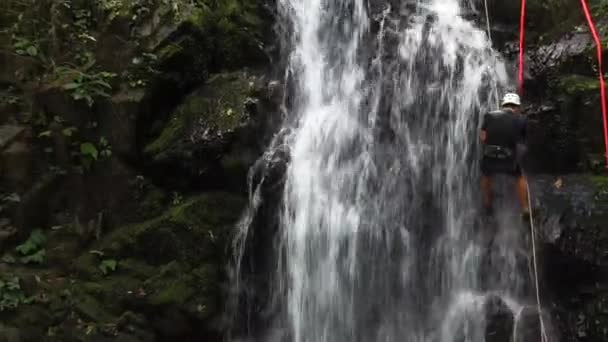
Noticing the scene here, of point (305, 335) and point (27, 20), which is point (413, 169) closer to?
point (305, 335)

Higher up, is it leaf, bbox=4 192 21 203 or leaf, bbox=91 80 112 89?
leaf, bbox=91 80 112 89

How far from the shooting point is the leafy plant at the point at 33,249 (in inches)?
286

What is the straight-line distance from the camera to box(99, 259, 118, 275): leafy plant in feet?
24.3

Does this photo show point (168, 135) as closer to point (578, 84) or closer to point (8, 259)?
point (8, 259)

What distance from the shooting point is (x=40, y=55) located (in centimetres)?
843

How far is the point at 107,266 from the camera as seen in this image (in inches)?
292

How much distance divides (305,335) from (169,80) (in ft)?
13.8

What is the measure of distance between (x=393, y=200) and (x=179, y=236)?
9.54 ft

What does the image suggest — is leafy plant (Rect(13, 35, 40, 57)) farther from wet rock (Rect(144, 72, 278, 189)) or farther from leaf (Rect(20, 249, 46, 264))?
leaf (Rect(20, 249, 46, 264))

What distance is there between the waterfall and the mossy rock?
0.87 meters

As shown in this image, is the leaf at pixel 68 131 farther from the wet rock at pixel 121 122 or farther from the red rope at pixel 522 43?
the red rope at pixel 522 43

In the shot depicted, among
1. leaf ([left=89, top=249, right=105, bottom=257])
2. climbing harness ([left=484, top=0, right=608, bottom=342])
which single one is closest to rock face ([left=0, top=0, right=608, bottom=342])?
leaf ([left=89, top=249, right=105, bottom=257])

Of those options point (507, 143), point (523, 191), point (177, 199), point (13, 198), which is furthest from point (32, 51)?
point (523, 191)

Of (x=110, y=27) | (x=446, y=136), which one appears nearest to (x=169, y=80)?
(x=110, y=27)
